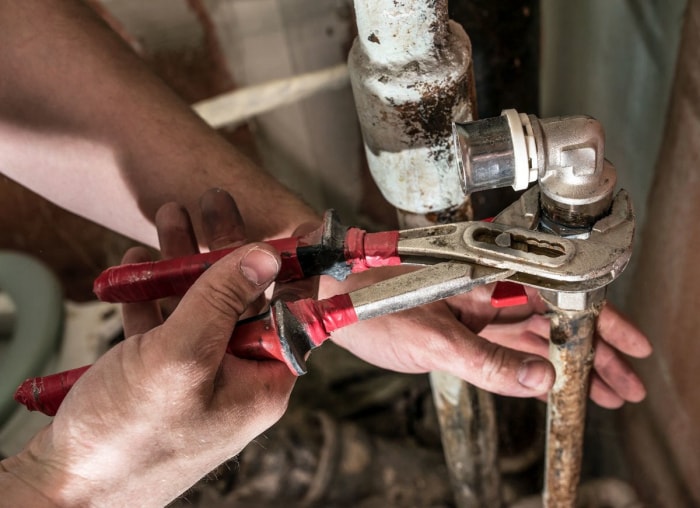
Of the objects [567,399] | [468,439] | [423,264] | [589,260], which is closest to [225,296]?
[423,264]

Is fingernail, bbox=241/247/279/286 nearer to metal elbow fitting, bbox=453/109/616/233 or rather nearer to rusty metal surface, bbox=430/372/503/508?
metal elbow fitting, bbox=453/109/616/233

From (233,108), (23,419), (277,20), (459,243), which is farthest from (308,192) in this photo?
(459,243)

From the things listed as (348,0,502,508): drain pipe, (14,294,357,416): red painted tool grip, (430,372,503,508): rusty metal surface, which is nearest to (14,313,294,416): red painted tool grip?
(14,294,357,416): red painted tool grip

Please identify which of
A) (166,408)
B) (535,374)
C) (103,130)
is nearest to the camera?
(166,408)

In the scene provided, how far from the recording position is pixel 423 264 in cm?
53

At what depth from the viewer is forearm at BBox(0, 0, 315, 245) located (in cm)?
73

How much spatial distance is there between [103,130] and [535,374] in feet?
1.73

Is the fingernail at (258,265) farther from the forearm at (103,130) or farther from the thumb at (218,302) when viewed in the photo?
the forearm at (103,130)

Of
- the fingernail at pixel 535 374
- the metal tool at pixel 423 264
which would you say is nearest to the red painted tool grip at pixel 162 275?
the metal tool at pixel 423 264

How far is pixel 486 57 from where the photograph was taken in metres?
0.78

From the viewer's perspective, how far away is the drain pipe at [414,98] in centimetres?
49

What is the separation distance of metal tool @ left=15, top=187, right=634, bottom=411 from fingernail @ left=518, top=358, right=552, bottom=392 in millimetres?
122

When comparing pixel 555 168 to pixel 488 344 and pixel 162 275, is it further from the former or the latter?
pixel 162 275

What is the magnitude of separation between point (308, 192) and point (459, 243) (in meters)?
0.66
